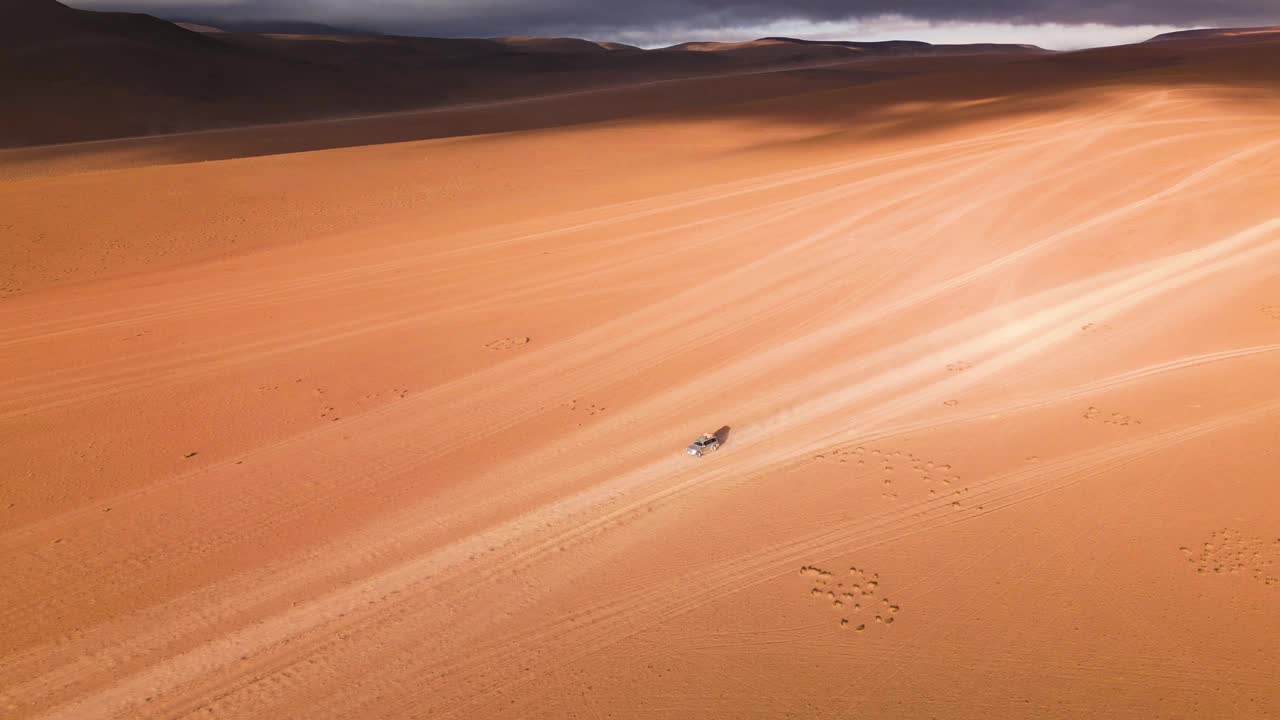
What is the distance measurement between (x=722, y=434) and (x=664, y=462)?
70 centimetres

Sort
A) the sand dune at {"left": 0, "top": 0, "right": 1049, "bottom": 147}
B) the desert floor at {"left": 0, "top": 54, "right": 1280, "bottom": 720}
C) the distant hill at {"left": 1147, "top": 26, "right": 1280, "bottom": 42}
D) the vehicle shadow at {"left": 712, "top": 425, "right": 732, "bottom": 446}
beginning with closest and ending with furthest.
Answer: the desert floor at {"left": 0, "top": 54, "right": 1280, "bottom": 720}
the vehicle shadow at {"left": 712, "top": 425, "right": 732, "bottom": 446}
the sand dune at {"left": 0, "top": 0, "right": 1049, "bottom": 147}
the distant hill at {"left": 1147, "top": 26, "right": 1280, "bottom": 42}

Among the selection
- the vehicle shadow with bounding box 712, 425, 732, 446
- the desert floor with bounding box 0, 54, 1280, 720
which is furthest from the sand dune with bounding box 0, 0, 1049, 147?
the vehicle shadow with bounding box 712, 425, 732, 446

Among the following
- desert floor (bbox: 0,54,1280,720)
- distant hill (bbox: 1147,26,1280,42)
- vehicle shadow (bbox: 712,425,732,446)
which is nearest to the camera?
desert floor (bbox: 0,54,1280,720)

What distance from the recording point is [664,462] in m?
6.29

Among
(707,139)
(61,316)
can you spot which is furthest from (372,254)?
(707,139)

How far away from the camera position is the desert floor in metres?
4.38

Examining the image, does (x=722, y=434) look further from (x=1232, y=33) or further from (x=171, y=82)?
(x=1232, y=33)

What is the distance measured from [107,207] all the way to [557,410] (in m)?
12.8

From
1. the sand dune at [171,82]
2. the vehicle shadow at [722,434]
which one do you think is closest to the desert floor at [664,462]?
the vehicle shadow at [722,434]

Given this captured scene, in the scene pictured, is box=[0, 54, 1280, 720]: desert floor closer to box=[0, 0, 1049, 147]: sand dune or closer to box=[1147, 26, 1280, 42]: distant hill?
box=[0, 0, 1049, 147]: sand dune

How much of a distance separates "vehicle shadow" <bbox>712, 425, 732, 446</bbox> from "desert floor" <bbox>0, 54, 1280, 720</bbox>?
0.08 m

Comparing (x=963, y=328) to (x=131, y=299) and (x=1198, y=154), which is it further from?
(x=131, y=299)

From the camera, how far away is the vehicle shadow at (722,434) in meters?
6.55

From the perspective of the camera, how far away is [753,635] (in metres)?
4.56
